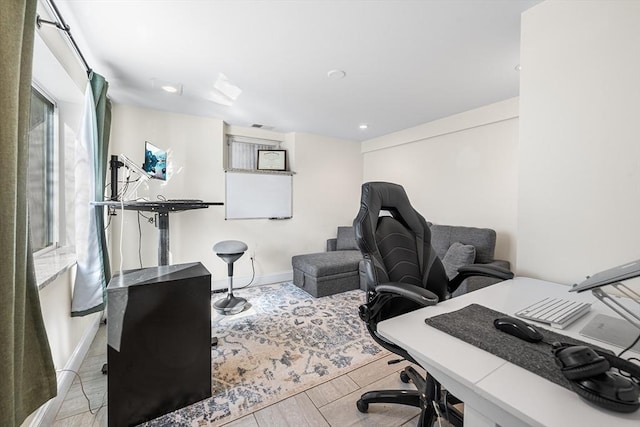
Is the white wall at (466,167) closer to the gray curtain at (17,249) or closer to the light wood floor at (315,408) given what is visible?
the light wood floor at (315,408)

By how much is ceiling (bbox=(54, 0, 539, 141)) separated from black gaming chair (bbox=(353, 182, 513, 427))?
1.07m

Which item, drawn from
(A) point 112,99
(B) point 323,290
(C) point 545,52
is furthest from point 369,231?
(A) point 112,99

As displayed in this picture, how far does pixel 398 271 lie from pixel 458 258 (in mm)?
1514

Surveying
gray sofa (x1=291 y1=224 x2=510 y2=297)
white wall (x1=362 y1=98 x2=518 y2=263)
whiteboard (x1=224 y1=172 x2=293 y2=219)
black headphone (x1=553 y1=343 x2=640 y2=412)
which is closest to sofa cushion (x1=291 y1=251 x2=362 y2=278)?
gray sofa (x1=291 y1=224 x2=510 y2=297)

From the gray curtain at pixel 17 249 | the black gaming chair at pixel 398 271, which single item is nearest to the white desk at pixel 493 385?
the black gaming chair at pixel 398 271

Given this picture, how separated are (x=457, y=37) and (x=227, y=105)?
239cm

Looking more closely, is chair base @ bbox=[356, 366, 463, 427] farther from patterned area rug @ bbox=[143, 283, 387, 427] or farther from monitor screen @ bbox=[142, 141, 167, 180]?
monitor screen @ bbox=[142, 141, 167, 180]

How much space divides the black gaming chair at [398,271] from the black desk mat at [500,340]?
0.23 metres

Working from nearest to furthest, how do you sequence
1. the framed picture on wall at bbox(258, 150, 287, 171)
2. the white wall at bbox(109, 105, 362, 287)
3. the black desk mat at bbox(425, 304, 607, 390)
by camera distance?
the black desk mat at bbox(425, 304, 607, 390) → the white wall at bbox(109, 105, 362, 287) → the framed picture on wall at bbox(258, 150, 287, 171)

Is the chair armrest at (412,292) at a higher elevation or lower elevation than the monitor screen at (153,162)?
lower

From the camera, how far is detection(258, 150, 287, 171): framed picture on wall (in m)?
3.96

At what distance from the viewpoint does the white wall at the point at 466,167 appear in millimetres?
2912

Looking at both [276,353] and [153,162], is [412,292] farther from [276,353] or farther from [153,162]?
[153,162]

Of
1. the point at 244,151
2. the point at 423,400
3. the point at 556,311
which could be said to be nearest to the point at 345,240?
the point at 244,151
